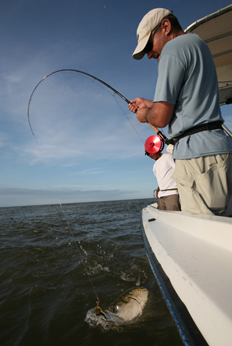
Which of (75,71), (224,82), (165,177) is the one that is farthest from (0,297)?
(224,82)

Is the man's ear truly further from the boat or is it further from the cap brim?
the boat

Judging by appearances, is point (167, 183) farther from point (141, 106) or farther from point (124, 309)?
point (124, 309)

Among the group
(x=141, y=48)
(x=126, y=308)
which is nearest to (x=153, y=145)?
(x=141, y=48)

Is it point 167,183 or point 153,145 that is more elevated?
point 153,145

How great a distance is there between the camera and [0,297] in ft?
7.48

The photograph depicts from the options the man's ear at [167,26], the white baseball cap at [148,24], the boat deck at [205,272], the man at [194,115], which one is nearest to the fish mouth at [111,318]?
the boat deck at [205,272]

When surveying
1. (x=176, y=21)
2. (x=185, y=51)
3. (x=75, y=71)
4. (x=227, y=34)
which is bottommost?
(x=185, y=51)

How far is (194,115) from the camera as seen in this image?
1.37 m

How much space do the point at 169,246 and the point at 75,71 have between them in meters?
4.27

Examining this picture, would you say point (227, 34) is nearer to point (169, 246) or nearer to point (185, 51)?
point (185, 51)

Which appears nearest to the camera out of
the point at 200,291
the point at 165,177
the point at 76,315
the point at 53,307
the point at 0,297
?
the point at 200,291

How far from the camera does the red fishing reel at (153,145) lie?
3.66 meters

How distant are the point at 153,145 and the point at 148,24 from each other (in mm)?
2388

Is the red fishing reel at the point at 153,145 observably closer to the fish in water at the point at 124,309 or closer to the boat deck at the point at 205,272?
the boat deck at the point at 205,272
